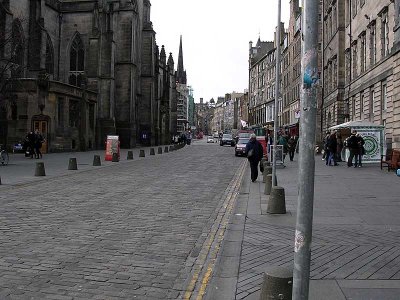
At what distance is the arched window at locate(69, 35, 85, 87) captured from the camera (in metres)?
48.2

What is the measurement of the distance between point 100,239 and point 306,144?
4.83 metres

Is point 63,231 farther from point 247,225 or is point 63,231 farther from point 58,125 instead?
point 58,125

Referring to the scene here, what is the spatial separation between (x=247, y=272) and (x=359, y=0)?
32.6 meters

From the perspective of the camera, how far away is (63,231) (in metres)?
7.66

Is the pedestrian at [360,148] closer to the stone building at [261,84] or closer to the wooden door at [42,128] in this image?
the wooden door at [42,128]

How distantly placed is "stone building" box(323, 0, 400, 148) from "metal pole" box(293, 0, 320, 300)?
21.3m

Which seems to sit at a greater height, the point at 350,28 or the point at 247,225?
the point at 350,28

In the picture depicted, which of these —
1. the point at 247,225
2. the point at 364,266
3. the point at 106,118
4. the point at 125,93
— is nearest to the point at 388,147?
the point at 247,225

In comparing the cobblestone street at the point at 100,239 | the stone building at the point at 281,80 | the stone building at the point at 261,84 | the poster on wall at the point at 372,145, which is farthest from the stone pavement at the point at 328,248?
the stone building at the point at 261,84

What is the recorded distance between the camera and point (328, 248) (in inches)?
251

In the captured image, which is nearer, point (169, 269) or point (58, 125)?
point (169, 269)

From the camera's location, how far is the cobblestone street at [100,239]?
16.0ft

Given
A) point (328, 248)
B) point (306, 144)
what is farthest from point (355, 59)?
point (306, 144)

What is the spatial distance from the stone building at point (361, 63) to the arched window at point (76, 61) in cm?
2561
